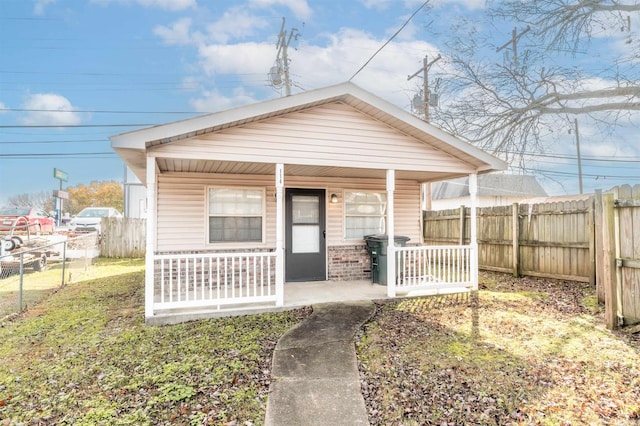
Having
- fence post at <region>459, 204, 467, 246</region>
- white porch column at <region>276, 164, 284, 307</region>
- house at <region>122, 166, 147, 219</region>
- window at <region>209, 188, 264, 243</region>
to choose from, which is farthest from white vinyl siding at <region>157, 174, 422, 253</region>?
house at <region>122, 166, 147, 219</region>

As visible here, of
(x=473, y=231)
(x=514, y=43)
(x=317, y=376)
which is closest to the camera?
(x=317, y=376)

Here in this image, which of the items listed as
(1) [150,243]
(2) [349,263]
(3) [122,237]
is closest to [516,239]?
(2) [349,263]

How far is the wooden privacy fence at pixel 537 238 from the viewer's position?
7117 millimetres

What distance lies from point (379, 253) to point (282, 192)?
2.53 m

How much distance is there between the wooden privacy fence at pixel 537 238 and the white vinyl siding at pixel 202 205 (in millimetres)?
3548

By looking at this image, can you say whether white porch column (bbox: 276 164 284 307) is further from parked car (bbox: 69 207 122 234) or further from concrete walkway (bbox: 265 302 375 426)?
parked car (bbox: 69 207 122 234)

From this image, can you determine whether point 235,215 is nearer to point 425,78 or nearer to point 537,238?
point 537,238

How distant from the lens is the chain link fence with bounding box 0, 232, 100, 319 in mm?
A: 6527

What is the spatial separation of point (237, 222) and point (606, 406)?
6192mm

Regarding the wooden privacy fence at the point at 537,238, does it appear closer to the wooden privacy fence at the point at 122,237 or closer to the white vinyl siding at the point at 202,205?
the white vinyl siding at the point at 202,205

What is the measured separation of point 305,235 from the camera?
25.6 feet

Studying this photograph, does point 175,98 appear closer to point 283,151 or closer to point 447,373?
point 283,151

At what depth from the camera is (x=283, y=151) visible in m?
5.80

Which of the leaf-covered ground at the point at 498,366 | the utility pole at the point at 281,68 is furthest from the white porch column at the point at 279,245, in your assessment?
the utility pole at the point at 281,68
